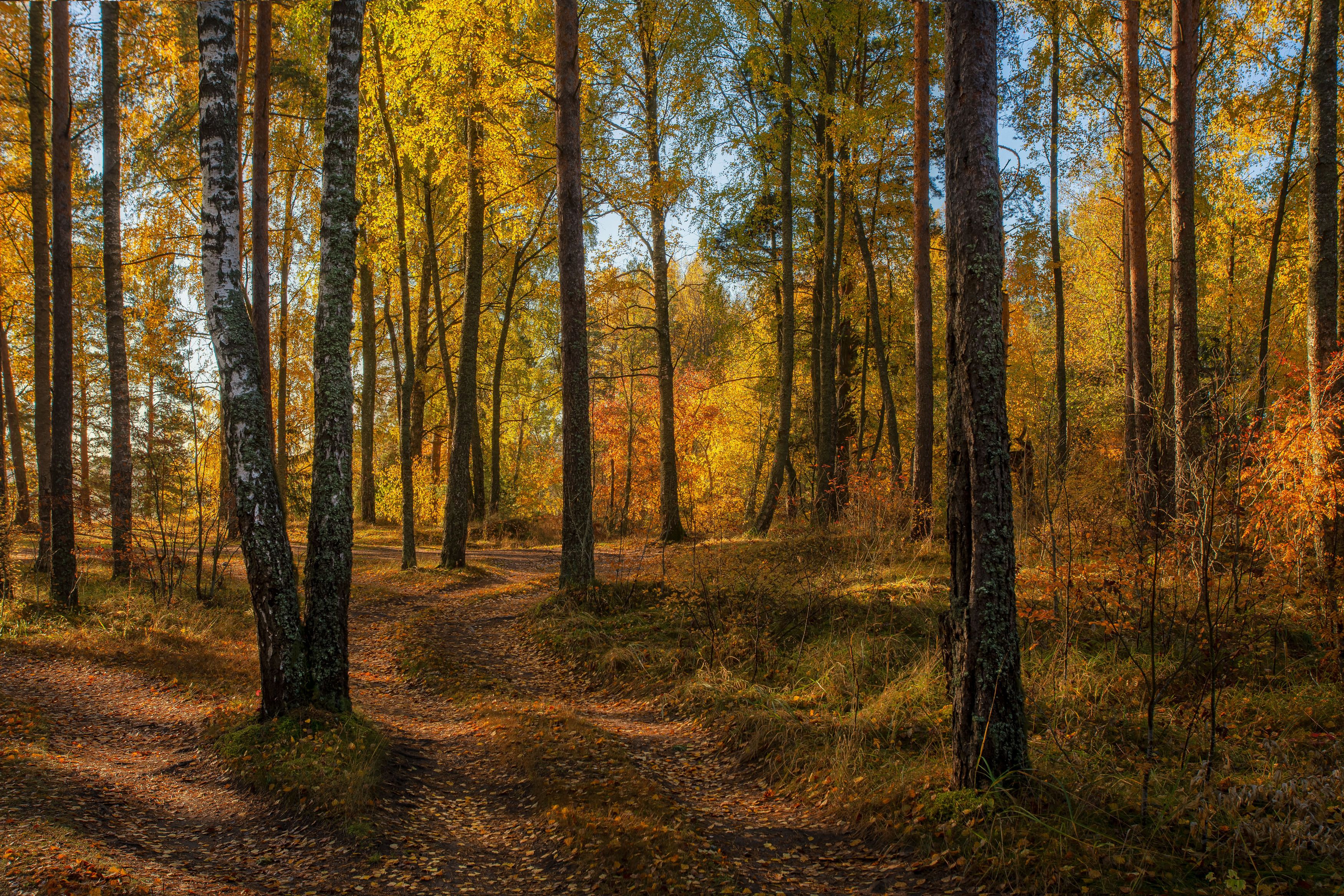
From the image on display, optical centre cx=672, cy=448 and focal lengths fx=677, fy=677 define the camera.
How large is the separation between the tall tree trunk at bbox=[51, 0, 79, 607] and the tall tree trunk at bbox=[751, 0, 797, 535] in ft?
37.5

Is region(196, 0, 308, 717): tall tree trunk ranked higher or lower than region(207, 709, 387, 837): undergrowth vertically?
higher

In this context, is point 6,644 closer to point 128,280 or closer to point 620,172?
point 620,172

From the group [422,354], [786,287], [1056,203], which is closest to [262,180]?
[422,354]

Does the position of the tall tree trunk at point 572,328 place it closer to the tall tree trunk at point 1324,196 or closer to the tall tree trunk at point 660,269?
the tall tree trunk at point 660,269

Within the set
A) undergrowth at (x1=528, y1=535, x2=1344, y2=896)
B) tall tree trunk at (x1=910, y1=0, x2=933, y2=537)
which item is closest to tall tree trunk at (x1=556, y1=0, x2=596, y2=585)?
undergrowth at (x1=528, y1=535, x2=1344, y2=896)

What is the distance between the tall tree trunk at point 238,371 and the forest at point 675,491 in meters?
0.04

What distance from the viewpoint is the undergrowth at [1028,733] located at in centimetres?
364

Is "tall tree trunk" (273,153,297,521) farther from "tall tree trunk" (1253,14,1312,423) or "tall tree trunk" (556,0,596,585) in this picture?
"tall tree trunk" (1253,14,1312,423)

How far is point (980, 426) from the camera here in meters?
4.25

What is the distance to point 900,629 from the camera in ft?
23.3

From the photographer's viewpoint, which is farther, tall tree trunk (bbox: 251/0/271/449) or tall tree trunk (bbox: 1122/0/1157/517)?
tall tree trunk (bbox: 251/0/271/449)

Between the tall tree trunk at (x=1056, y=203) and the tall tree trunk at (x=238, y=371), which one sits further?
the tall tree trunk at (x=1056, y=203)

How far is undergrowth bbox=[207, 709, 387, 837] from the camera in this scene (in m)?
4.64

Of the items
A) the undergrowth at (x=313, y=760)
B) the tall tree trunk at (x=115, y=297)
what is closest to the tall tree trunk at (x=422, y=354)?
the tall tree trunk at (x=115, y=297)
